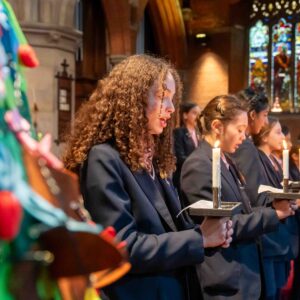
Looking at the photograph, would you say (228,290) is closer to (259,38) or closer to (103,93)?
(103,93)

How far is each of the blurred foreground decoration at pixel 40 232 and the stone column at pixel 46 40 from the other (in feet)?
19.3

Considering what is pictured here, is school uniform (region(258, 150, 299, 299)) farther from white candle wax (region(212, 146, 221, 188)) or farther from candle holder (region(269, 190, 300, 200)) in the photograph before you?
white candle wax (region(212, 146, 221, 188))

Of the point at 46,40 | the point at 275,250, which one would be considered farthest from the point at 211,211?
the point at 46,40

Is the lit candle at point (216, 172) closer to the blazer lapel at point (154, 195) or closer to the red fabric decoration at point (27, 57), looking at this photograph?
the blazer lapel at point (154, 195)

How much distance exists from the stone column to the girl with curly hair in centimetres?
500

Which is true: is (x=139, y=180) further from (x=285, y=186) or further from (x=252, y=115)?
(x=252, y=115)

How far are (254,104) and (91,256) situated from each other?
2785 millimetres

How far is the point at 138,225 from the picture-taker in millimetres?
1425

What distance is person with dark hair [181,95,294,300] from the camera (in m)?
1.97

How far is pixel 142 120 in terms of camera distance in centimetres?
151

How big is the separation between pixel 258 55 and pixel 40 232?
12653mm

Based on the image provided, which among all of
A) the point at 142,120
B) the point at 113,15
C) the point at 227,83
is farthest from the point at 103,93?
the point at 227,83

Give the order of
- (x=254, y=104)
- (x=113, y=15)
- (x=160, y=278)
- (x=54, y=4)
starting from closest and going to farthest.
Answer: (x=160, y=278) < (x=254, y=104) < (x=54, y=4) < (x=113, y=15)

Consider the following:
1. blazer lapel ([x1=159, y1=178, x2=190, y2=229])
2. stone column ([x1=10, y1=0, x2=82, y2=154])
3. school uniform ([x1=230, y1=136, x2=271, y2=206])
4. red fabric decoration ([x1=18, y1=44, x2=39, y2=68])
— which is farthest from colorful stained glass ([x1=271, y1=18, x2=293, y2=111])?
red fabric decoration ([x1=18, y1=44, x2=39, y2=68])
